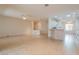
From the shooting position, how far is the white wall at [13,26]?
929cm

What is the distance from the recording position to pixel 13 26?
10.4 meters

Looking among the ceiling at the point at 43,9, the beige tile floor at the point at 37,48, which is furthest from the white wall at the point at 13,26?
the beige tile floor at the point at 37,48

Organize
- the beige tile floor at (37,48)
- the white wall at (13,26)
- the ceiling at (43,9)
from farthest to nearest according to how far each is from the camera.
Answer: the white wall at (13,26) → the ceiling at (43,9) → the beige tile floor at (37,48)

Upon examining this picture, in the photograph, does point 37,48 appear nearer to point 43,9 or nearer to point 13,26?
point 43,9

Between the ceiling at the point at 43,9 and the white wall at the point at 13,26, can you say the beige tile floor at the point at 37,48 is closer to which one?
the ceiling at the point at 43,9

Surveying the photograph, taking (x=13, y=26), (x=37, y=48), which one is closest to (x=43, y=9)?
(x=37, y=48)

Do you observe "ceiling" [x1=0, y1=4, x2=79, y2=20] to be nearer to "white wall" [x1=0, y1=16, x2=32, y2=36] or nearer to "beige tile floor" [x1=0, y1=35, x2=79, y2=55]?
"beige tile floor" [x1=0, y1=35, x2=79, y2=55]

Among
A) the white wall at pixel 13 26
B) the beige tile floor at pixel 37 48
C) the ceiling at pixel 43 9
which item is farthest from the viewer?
the white wall at pixel 13 26

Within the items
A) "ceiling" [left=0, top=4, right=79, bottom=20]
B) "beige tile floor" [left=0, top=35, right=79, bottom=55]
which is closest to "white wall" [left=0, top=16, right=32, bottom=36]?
"ceiling" [left=0, top=4, right=79, bottom=20]

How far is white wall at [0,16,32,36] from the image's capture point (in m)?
9.29
